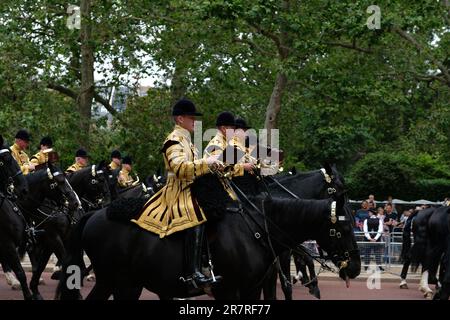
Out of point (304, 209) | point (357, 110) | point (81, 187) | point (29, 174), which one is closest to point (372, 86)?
point (357, 110)

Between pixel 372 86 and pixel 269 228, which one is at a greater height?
pixel 372 86

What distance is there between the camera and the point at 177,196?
1035 centimetres

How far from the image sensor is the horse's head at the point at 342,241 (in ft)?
33.2

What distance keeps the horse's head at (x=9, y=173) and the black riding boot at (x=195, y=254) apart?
169 inches

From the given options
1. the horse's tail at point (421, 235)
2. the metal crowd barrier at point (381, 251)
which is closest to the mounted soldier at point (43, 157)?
the horse's tail at point (421, 235)

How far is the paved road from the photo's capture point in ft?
52.8

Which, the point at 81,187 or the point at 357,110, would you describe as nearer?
the point at 81,187

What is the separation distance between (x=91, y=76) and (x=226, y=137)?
1795 cm

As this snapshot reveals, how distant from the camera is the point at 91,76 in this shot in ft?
98.3

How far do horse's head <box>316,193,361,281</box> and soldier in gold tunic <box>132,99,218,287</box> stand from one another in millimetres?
1288

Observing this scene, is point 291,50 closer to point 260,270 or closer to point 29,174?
point 29,174

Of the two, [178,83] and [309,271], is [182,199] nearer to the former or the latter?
[309,271]

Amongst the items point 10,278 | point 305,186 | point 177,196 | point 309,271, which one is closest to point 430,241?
point 309,271

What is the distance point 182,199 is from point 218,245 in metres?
0.59
